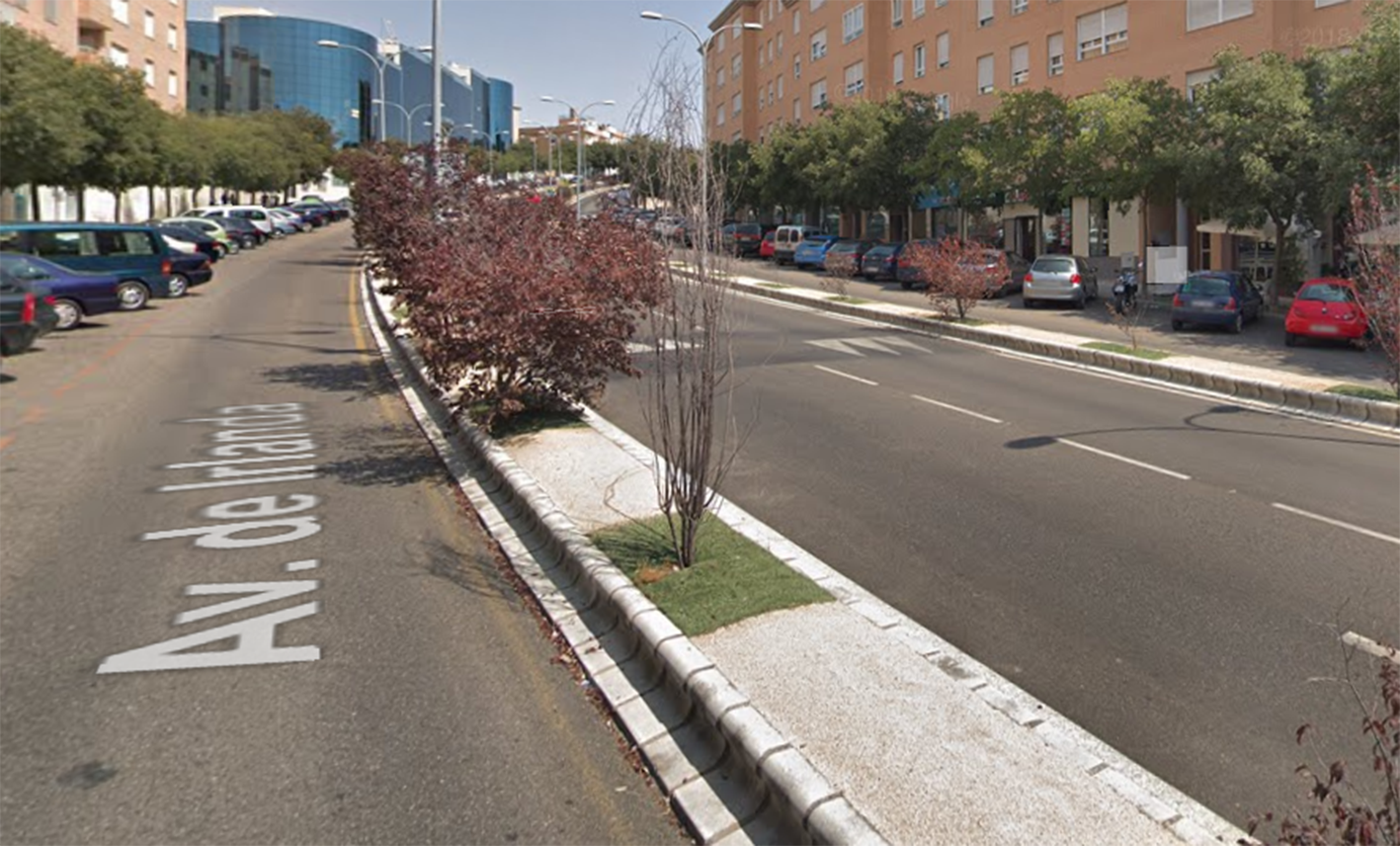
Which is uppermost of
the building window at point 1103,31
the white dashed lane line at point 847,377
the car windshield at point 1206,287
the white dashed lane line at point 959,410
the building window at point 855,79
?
the building window at point 855,79

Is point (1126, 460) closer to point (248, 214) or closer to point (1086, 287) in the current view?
point (1086, 287)

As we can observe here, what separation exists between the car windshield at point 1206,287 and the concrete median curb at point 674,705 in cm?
1978

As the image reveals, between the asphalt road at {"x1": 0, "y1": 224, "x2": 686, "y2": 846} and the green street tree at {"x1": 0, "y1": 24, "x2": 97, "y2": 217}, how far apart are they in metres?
19.9

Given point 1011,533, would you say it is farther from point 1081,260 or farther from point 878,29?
point 878,29

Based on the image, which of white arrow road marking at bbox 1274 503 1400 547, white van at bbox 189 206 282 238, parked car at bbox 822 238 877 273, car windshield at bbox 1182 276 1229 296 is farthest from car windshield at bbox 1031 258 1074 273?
white van at bbox 189 206 282 238

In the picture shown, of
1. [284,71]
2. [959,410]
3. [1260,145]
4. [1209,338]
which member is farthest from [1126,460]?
[284,71]

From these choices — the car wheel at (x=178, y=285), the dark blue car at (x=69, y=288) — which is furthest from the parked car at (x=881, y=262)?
the dark blue car at (x=69, y=288)

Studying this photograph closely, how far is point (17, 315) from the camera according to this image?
15.8 meters

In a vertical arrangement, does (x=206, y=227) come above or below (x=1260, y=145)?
below

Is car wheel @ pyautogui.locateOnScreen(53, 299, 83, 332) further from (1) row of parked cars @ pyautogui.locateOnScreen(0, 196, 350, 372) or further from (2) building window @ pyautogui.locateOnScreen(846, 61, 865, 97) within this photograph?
(2) building window @ pyautogui.locateOnScreen(846, 61, 865, 97)

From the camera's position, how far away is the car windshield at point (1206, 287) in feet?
77.6

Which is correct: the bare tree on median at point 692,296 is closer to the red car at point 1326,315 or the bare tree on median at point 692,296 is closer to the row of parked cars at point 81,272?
the row of parked cars at point 81,272

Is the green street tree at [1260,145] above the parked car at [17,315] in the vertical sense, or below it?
above

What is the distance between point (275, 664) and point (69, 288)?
1841 centimetres
